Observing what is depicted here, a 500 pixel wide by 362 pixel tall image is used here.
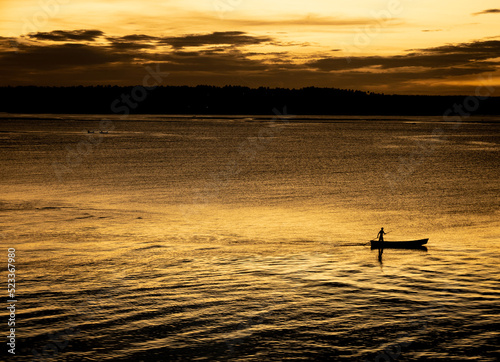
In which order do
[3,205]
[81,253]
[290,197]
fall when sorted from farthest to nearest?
[290,197]
[3,205]
[81,253]

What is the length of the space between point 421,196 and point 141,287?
4432 centimetres

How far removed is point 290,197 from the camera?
6134 cm

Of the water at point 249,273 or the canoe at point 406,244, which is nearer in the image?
the water at point 249,273

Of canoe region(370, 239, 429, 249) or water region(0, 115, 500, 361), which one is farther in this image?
canoe region(370, 239, 429, 249)

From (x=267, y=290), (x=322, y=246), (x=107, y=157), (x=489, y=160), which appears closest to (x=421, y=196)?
(x=322, y=246)

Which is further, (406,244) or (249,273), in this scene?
(406,244)

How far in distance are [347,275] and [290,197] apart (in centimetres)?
3069

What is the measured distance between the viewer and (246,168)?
Answer: 320ft

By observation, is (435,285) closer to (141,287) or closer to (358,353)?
(358,353)

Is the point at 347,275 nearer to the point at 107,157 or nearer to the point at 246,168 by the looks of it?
the point at 246,168

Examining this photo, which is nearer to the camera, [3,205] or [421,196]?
[3,205]

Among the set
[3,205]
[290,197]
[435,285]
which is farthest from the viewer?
[290,197]

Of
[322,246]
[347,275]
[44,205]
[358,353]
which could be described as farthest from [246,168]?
[358,353]

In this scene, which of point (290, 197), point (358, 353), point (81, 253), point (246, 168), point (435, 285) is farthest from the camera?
point (246, 168)
